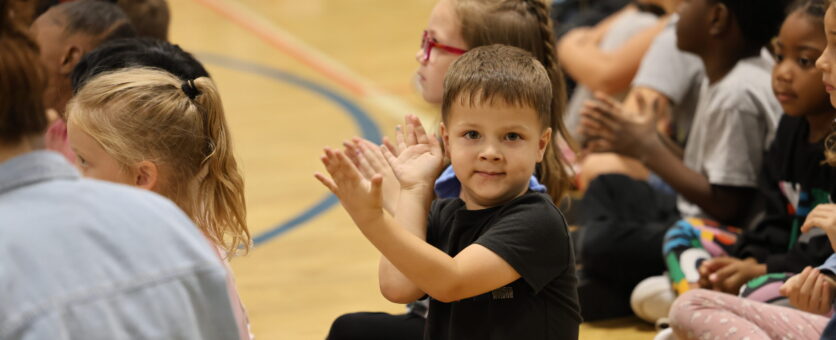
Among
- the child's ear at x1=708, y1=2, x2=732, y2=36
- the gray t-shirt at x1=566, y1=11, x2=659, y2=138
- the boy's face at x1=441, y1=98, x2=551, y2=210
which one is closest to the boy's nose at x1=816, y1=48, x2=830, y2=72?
the boy's face at x1=441, y1=98, x2=551, y2=210

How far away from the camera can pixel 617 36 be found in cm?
407

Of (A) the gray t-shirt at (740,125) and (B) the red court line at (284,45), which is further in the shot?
(B) the red court line at (284,45)

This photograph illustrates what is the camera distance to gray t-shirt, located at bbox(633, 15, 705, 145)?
3.31 meters

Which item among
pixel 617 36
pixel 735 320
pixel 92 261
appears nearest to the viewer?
pixel 92 261

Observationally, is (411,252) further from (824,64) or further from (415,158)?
(824,64)

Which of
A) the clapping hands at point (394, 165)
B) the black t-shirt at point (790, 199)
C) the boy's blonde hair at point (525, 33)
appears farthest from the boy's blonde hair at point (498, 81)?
the black t-shirt at point (790, 199)

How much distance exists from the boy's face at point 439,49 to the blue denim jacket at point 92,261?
1226 mm

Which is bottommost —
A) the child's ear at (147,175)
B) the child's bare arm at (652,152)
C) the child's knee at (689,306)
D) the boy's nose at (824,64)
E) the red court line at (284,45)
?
the red court line at (284,45)

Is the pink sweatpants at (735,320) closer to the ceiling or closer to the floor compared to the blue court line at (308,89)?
closer to the ceiling

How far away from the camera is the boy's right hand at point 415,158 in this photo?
2021mm

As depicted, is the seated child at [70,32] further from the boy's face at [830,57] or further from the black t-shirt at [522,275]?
the boy's face at [830,57]

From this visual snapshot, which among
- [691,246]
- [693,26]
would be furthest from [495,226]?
[693,26]

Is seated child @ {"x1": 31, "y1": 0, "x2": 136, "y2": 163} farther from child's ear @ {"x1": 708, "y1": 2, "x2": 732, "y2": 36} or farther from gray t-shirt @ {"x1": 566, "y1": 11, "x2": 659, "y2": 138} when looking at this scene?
gray t-shirt @ {"x1": 566, "y1": 11, "x2": 659, "y2": 138}

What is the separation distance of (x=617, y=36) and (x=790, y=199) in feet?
5.20
